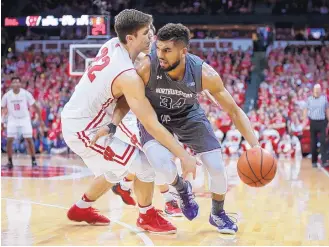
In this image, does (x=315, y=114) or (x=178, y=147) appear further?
(x=315, y=114)

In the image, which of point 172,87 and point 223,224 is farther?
point 223,224

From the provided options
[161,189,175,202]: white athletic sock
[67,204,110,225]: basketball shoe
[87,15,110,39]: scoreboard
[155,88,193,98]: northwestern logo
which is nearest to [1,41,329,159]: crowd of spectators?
[87,15,110,39]: scoreboard

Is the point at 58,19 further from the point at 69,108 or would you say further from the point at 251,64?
the point at 69,108

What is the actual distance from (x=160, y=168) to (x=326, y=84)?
1170 centimetres

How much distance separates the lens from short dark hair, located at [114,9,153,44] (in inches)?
178

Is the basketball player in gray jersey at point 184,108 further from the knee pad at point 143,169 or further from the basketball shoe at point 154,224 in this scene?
the basketball shoe at point 154,224

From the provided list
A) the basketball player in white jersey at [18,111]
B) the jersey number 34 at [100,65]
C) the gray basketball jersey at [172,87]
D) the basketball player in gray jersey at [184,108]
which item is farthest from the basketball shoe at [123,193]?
the basketball player in white jersey at [18,111]

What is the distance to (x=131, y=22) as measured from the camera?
4535 mm

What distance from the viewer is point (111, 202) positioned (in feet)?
21.4

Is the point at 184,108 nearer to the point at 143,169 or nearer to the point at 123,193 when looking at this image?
the point at 143,169

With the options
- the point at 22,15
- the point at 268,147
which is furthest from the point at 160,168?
the point at 22,15

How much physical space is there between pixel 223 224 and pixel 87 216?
1167 mm

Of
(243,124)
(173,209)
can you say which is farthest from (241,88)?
(243,124)

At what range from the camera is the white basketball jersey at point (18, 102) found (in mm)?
10703
